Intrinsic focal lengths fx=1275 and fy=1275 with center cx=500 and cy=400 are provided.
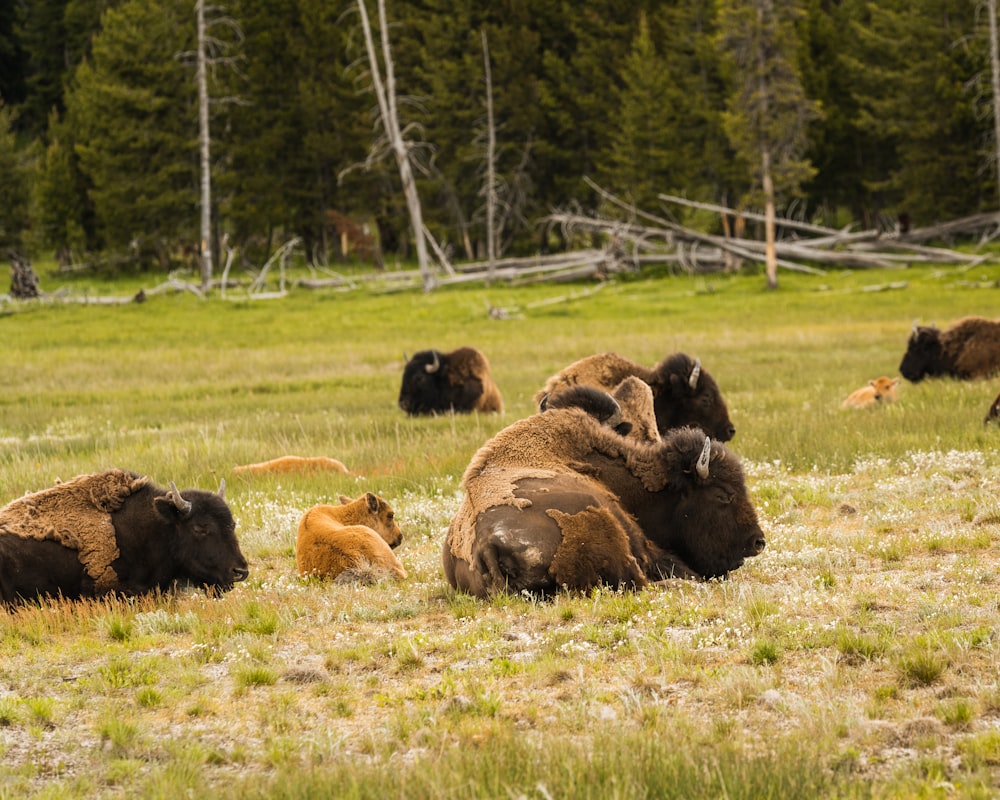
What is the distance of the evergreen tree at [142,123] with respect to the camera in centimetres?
5603

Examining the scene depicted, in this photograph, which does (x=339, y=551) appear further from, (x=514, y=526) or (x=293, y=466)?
(x=293, y=466)

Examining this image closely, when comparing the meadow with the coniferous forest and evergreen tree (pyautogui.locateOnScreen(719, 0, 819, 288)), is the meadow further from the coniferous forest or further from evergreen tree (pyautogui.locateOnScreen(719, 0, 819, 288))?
the coniferous forest

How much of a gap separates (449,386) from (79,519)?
467 inches

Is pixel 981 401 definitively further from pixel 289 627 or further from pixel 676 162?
pixel 676 162

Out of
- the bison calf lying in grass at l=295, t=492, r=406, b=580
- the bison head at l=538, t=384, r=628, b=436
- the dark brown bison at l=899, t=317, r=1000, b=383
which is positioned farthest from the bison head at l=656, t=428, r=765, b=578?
the dark brown bison at l=899, t=317, r=1000, b=383

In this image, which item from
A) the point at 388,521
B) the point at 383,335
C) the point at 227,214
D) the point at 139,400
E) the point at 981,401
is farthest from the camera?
the point at 227,214

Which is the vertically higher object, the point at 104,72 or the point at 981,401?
the point at 104,72

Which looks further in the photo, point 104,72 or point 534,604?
point 104,72

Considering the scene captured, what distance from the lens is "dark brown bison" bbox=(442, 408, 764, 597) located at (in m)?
7.41

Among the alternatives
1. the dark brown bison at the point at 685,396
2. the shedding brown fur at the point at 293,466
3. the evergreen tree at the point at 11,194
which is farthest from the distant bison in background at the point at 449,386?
the evergreen tree at the point at 11,194

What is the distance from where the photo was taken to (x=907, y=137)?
184 ft

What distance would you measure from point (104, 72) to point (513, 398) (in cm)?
4204

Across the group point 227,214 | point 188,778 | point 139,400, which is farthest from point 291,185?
point 188,778

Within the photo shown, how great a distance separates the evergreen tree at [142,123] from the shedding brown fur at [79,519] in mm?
48544
